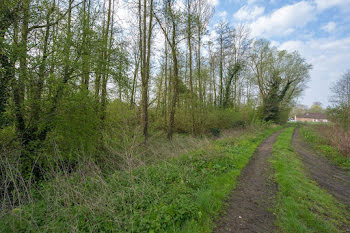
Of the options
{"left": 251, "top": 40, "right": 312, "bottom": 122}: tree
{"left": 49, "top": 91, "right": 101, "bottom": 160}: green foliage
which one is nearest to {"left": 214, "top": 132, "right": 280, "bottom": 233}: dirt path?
{"left": 49, "top": 91, "right": 101, "bottom": 160}: green foliage

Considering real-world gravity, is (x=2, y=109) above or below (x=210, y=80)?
below

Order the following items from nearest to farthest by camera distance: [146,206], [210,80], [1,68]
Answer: [146,206]
[1,68]
[210,80]

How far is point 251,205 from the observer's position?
→ 3812 mm

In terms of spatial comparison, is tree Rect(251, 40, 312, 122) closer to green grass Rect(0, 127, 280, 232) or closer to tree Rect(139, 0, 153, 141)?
tree Rect(139, 0, 153, 141)

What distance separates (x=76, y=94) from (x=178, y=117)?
11105mm

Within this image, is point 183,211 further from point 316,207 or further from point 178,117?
point 178,117

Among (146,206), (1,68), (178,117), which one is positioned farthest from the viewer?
(178,117)

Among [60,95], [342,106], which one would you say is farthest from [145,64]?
[342,106]

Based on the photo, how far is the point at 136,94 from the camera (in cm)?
1480

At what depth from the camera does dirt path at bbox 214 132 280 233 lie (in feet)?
10.1

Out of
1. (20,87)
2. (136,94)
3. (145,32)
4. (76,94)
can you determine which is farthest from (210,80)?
(20,87)

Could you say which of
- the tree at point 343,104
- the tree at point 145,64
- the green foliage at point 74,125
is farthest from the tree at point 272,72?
the green foliage at point 74,125

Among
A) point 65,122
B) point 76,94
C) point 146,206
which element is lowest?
point 146,206

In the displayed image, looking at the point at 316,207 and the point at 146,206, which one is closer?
the point at 146,206
